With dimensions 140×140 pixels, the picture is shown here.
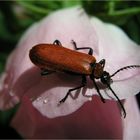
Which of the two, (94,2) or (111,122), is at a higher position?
(94,2)

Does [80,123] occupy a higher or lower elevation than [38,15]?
lower

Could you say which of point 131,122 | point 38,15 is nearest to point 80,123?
point 131,122

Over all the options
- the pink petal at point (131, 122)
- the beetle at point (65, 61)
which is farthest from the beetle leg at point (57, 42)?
the pink petal at point (131, 122)

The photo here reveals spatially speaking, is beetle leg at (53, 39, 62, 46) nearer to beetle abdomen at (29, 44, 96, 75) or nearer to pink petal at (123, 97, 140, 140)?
beetle abdomen at (29, 44, 96, 75)

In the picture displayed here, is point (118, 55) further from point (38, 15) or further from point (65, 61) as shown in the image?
point (38, 15)

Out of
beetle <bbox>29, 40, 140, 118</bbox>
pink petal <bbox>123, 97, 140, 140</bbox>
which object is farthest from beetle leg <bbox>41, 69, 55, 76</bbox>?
pink petal <bbox>123, 97, 140, 140</bbox>

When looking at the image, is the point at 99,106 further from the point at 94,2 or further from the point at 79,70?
the point at 94,2

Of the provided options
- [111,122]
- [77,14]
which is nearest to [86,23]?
[77,14]
